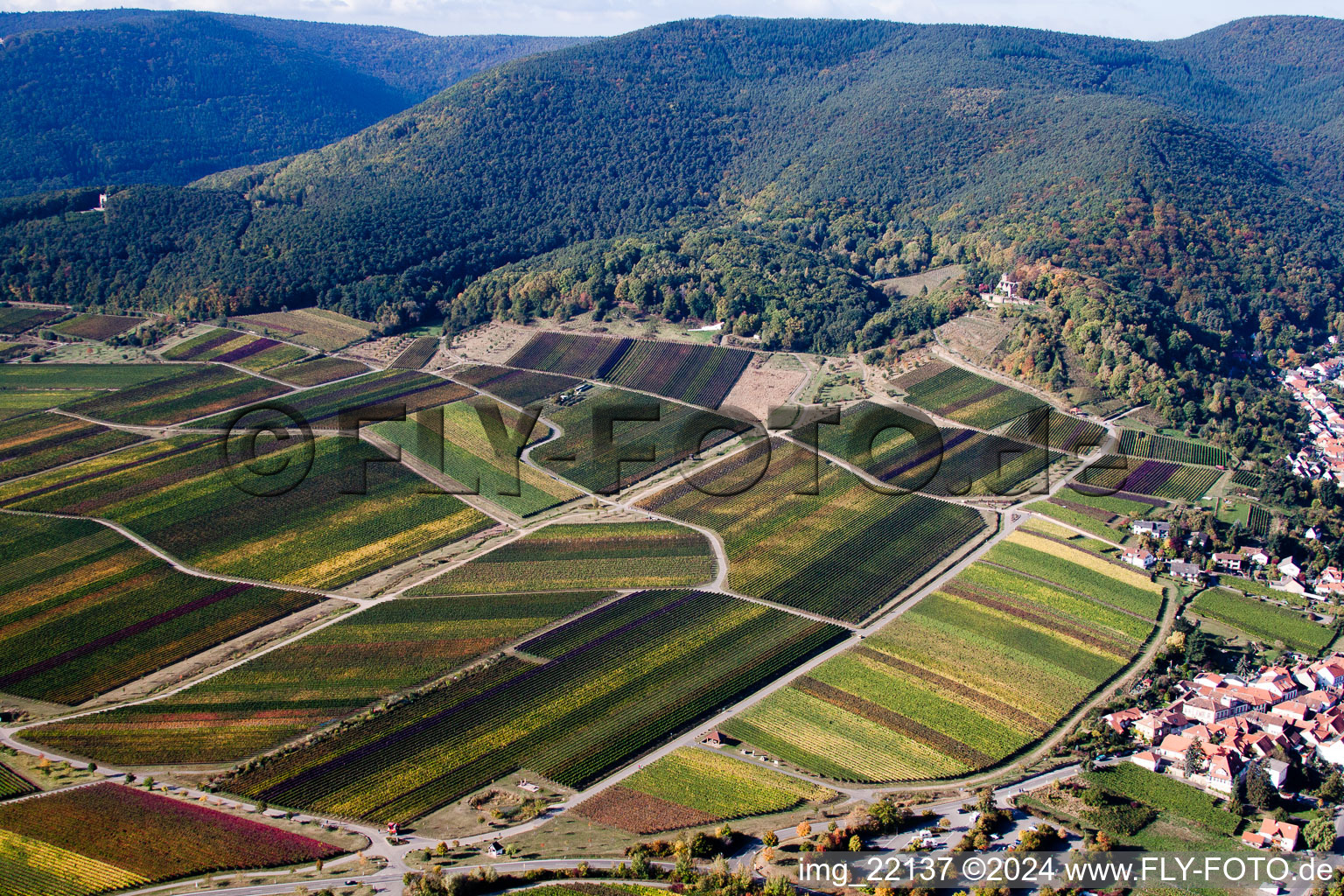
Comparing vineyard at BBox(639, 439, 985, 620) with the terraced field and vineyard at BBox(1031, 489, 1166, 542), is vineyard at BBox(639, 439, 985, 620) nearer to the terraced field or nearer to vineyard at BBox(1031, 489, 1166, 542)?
vineyard at BBox(1031, 489, 1166, 542)

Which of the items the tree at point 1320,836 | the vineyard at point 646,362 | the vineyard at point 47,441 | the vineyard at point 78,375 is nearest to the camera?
the tree at point 1320,836

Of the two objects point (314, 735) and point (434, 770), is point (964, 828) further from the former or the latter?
point (314, 735)

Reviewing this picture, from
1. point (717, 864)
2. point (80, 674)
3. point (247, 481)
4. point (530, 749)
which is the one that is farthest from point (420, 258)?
point (717, 864)

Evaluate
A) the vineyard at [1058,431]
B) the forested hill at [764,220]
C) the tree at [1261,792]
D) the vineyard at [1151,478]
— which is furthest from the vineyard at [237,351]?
the tree at [1261,792]

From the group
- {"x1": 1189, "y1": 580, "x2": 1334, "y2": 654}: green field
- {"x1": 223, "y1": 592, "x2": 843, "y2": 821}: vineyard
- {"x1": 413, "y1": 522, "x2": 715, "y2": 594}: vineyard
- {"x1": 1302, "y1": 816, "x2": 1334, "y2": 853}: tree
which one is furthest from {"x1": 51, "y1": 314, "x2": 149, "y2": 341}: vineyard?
{"x1": 1302, "y1": 816, "x2": 1334, "y2": 853}: tree

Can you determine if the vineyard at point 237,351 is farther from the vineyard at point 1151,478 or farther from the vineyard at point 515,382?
the vineyard at point 1151,478

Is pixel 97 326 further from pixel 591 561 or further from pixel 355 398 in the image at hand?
pixel 591 561

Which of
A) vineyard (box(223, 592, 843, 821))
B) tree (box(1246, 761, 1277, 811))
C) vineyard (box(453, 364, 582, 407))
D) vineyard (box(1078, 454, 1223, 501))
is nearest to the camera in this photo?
tree (box(1246, 761, 1277, 811))
